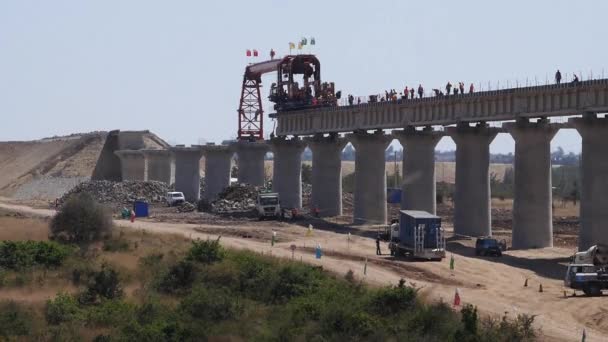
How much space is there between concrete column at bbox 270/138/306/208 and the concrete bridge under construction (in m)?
0.09

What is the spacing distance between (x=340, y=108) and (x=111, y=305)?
50.9 metres

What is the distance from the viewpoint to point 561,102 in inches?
2461

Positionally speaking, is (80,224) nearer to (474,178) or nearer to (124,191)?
(474,178)

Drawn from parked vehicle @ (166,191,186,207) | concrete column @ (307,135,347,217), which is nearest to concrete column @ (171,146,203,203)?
parked vehicle @ (166,191,186,207)

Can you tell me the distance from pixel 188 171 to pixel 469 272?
74032 mm

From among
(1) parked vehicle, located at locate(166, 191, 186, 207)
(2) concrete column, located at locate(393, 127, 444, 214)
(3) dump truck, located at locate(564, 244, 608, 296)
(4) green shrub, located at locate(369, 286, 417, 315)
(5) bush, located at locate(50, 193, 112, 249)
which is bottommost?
(4) green shrub, located at locate(369, 286, 417, 315)

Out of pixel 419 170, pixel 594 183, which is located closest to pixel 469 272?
pixel 594 183

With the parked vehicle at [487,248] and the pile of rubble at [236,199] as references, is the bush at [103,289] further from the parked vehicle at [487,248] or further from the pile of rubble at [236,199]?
the pile of rubble at [236,199]

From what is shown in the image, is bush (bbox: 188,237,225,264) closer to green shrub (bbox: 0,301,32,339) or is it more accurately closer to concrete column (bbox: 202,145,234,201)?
green shrub (bbox: 0,301,32,339)

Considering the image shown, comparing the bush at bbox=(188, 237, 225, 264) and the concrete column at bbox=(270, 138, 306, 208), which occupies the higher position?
the concrete column at bbox=(270, 138, 306, 208)

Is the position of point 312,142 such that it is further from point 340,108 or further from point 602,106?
point 602,106

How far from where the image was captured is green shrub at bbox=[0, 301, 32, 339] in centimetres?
3828

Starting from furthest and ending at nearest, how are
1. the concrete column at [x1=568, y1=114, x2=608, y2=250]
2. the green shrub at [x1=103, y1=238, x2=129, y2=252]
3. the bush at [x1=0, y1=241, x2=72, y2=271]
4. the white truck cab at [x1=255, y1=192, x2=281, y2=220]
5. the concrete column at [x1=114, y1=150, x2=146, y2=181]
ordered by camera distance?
the concrete column at [x1=114, y1=150, x2=146, y2=181] → the white truck cab at [x1=255, y1=192, x2=281, y2=220] → the green shrub at [x1=103, y1=238, x2=129, y2=252] → the concrete column at [x1=568, y1=114, x2=608, y2=250] → the bush at [x1=0, y1=241, x2=72, y2=271]

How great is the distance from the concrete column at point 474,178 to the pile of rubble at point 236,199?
28.9 meters
